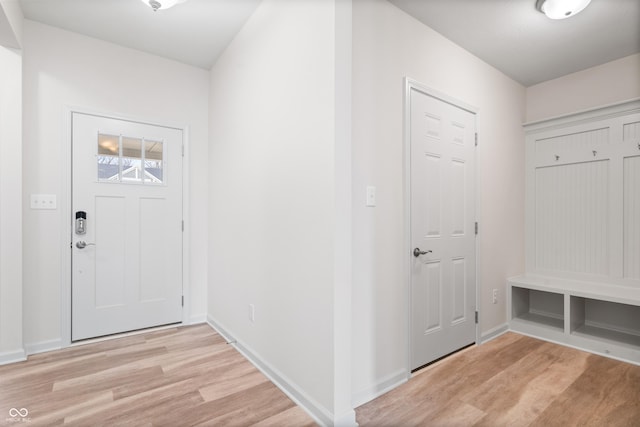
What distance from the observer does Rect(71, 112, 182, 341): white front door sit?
275cm

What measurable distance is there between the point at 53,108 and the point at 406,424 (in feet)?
11.6

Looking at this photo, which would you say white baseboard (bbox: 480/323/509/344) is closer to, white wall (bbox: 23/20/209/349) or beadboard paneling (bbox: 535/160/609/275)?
beadboard paneling (bbox: 535/160/609/275)

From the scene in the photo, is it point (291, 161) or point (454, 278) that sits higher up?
point (291, 161)

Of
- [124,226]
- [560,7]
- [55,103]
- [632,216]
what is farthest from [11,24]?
[632,216]

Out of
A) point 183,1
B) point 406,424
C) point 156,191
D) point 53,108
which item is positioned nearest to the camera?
point 406,424

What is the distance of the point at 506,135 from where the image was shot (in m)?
3.17

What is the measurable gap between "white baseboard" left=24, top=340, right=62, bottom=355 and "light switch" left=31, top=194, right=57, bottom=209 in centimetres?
111

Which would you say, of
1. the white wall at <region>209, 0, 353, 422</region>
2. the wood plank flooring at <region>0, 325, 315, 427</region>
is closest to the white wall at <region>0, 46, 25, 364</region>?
the wood plank flooring at <region>0, 325, 315, 427</region>

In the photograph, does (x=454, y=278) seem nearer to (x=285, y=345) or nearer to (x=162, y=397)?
(x=285, y=345)

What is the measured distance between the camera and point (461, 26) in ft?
7.78

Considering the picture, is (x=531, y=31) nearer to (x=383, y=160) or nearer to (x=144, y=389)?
(x=383, y=160)

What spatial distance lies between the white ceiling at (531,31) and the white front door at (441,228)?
22.0 inches

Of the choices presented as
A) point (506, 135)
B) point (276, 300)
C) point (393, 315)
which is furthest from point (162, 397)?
point (506, 135)

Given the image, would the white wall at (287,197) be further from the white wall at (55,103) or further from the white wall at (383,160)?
Result: the white wall at (55,103)
